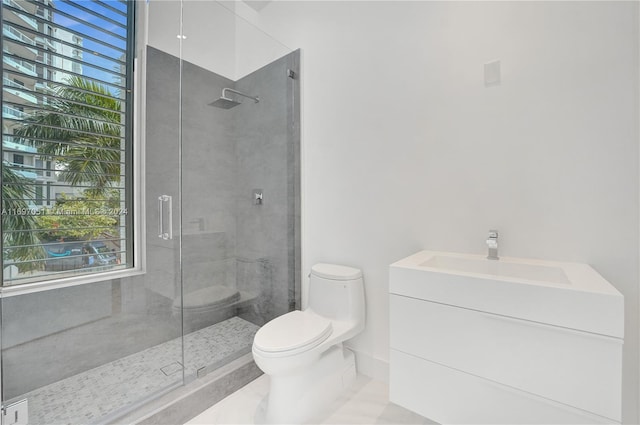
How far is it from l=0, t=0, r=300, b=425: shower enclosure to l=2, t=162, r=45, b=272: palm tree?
33mm

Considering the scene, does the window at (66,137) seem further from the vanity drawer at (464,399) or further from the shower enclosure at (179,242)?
the vanity drawer at (464,399)

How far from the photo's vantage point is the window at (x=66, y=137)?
1.42 m

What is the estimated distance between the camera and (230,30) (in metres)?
2.19

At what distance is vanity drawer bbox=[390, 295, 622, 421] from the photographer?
85cm

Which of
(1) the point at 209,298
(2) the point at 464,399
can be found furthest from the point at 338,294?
(1) the point at 209,298

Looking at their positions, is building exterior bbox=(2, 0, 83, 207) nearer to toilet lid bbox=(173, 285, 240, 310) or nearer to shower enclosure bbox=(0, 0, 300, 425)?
shower enclosure bbox=(0, 0, 300, 425)

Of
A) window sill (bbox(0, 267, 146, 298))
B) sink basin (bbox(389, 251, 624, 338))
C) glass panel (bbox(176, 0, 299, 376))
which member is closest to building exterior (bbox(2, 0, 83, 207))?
window sill (bbox(0, 267, 146, 298))

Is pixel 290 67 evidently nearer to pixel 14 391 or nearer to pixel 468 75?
pixel 468 75

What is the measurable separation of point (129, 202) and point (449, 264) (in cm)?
197

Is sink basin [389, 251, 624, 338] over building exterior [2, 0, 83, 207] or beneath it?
beneath

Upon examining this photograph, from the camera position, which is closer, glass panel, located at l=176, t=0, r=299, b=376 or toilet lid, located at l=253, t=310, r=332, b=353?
toilet lid, located at l=253, t=310, r=332, b=353

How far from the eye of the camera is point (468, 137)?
58.7 inches

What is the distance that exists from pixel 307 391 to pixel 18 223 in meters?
1.68

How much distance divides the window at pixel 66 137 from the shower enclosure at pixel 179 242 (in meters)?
0.02
